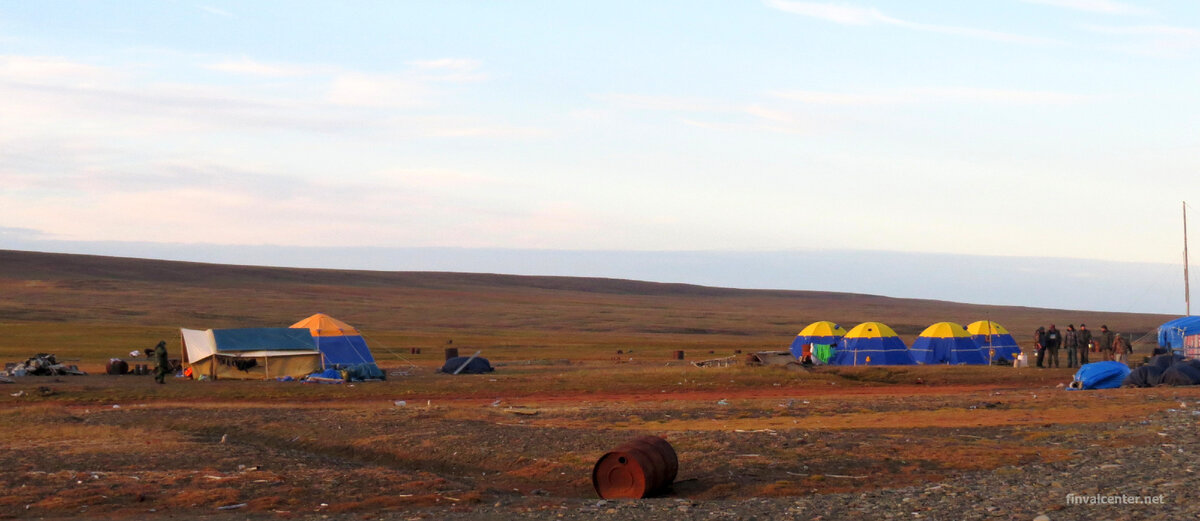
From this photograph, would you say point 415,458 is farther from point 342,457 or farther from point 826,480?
point 826,480

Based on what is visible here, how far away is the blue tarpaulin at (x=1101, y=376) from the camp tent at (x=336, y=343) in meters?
22.0

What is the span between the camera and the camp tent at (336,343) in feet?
119

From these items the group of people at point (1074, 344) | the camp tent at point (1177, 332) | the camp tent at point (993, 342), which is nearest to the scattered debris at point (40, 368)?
the group of people at point (1074, 344)

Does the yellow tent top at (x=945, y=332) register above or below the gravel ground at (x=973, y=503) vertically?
above

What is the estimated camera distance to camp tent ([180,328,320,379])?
108ft

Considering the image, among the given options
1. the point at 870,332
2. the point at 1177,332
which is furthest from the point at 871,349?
the point at 1177,332

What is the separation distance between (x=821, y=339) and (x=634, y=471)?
29.2m

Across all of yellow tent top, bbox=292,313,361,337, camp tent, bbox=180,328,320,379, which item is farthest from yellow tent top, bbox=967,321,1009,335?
camp tent, bbox=180,328,320,379

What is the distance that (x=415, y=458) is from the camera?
645 inches

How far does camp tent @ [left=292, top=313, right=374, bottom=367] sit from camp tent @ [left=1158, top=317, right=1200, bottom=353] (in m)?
27.6

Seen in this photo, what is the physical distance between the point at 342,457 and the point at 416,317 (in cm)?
7793

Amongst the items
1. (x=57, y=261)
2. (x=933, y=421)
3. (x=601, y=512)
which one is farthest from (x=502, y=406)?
(x=57, y=261)

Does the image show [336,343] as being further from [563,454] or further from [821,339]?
[563,454]

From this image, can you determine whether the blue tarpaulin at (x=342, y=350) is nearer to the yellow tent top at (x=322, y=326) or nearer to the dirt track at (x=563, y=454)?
the yellow tent top at (x=322, y=326)
